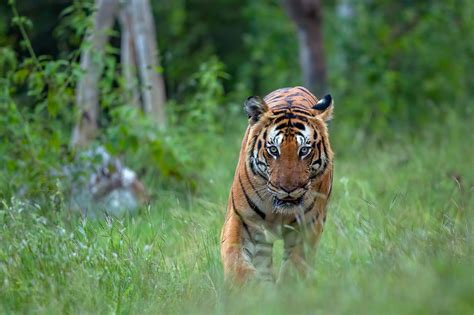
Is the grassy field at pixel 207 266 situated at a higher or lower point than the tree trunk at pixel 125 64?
lower

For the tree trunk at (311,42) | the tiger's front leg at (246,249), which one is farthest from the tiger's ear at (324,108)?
the tree trunk at (311,42)

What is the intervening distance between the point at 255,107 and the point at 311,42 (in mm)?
8255

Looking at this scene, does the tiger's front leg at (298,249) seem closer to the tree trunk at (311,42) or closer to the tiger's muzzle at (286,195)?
the tiger's muzzle at (286,195)

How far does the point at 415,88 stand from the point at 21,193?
9.03 m

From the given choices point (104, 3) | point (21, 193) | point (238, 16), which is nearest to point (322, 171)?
point (21, 193)

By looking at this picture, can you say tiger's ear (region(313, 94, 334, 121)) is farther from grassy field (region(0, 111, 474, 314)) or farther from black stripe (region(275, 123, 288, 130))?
grassy field (region(0, 111, 474, 314))

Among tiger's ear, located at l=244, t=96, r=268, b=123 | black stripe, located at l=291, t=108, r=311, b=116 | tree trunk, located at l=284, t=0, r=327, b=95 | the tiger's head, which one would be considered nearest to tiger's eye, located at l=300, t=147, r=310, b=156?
the tiger's head

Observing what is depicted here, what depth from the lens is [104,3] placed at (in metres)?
10.2

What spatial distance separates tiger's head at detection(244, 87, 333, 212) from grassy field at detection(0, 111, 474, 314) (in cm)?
35

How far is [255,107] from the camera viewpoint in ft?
20.7

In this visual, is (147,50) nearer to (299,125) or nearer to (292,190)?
(299,125)

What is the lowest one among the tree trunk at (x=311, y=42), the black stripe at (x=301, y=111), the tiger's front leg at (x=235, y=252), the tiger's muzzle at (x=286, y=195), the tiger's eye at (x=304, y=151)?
the tiger's front leg at (x=235, y=252)

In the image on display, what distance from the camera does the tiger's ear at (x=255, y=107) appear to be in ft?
20.6

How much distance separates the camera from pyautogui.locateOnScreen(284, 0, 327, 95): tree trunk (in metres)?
14.2
